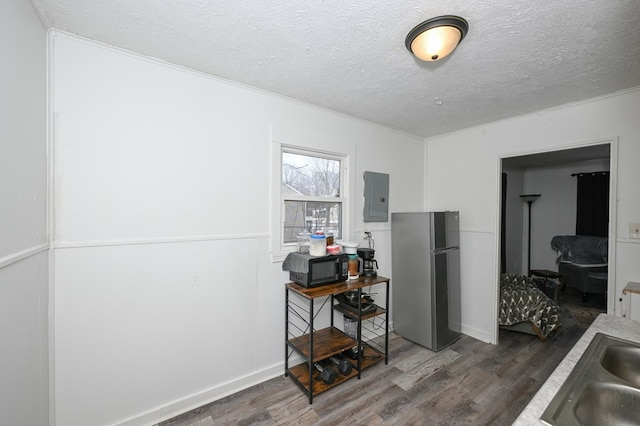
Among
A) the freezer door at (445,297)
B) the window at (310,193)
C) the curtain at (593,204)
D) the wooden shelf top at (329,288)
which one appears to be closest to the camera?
the wooden shelf top at (329,288)

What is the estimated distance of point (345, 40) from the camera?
150 centimetres

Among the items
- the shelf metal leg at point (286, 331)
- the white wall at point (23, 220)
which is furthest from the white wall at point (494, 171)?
the white wall at point (23, 220)

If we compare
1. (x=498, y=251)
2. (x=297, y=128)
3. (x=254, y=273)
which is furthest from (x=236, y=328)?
(x=498, y=251)

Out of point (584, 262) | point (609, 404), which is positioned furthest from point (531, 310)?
point (609, 404)

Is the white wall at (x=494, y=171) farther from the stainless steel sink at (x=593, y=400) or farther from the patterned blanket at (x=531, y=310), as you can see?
the stainless steel sink at (x=593, y=400)

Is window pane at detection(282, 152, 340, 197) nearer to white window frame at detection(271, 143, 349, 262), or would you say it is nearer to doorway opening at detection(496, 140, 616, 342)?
white window frame at detection(271, 143, 349, 262)

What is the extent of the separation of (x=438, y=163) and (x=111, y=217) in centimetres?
340

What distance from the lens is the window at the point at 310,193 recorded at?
2367 millimetres

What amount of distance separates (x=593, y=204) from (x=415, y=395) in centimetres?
507

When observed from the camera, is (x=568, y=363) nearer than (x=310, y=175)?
Yes

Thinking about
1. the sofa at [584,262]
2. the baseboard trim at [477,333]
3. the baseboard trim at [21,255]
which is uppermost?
the baseboard trim at [21,255]

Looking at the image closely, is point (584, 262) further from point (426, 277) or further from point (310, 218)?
point (310, 218)

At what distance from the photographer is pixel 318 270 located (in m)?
2.12

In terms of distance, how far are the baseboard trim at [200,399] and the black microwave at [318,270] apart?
813 mm
